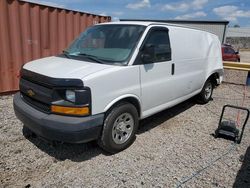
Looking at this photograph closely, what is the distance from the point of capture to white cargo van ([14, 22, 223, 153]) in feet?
9.93

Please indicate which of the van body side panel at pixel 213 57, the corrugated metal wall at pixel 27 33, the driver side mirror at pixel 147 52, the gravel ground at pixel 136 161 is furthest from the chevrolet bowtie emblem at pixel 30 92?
Answer: the van body side panel at pixel 213 57

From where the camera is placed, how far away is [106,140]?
11.3ft

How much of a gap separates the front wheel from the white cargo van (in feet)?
4.66

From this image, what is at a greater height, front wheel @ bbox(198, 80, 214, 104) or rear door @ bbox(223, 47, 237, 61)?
rear door @ bbox(223, 47, 237, 61)

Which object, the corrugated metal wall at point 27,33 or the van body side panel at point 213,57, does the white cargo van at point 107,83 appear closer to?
the van body side panel at point 213,57

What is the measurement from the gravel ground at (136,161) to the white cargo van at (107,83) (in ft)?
1.25

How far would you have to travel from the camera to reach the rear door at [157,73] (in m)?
3.89

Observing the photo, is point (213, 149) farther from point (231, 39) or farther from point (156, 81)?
point (231, 39)

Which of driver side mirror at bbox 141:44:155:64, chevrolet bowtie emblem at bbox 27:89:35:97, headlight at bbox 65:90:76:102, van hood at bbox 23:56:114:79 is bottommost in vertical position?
chevrolet bowtie emblem at bbox 27:89:35:97

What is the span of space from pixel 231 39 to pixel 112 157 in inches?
1945

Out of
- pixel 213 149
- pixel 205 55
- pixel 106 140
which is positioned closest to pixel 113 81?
pixel 106 140

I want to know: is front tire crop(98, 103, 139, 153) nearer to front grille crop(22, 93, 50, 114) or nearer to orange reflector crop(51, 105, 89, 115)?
orange reflector crop(51, 105, 89, 115)

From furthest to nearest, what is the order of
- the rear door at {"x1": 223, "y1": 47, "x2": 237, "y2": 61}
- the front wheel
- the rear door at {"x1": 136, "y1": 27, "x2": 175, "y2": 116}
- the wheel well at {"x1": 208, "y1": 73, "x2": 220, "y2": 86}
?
1. the rear door at {"x1": 223, "y1": 47, "x2": 237, "y2": 61}
2. the wheel well at {"x1": 208, "y1": 73, "x2": 220, "y2": 86}
3. the front wheel
4. the rear door at {"x1": 136, "y1": 27, "x2": 175, "y2": 116}

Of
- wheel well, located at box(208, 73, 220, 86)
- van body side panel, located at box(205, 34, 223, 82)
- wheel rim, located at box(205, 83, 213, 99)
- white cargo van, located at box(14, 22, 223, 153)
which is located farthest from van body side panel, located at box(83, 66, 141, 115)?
wheel well, located at box(208, 73, 220, 86)
